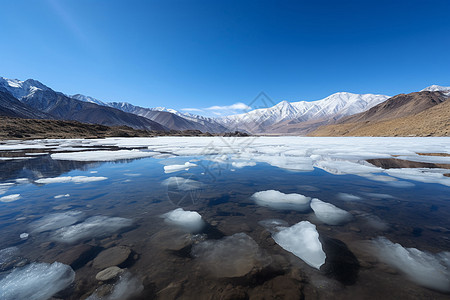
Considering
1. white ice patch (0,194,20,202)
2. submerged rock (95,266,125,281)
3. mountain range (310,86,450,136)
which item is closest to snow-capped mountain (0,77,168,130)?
mountain range (310,86,450,136)

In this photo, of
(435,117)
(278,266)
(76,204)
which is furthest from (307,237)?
(435,117)

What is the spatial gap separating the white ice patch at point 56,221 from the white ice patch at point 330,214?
4.97m

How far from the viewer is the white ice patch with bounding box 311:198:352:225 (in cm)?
366

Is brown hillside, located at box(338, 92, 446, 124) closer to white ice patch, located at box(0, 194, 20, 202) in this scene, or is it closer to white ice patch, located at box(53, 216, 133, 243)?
white ice patch, located at box(53, 216, 133, 243)

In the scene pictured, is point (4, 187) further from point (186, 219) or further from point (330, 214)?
point (330, 214)

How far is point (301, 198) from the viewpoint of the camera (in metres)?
4.75

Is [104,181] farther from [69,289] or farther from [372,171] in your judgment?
[372,171]

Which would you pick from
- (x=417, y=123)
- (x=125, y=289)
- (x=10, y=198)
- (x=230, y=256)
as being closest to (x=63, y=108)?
(x=10, y=198)

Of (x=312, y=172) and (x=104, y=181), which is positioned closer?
(x=104, y=181)

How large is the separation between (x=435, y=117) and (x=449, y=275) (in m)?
75.4

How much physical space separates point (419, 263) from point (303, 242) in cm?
140

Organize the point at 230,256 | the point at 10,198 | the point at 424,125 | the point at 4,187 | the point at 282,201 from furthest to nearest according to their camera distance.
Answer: the point at 424,125 → the point at 4,187 → the point at 10,198 → the point at 282,201 → the point at 230,256

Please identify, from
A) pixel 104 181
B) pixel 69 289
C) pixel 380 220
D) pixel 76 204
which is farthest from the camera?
pixel 104 181

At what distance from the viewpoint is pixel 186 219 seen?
3730 mm
